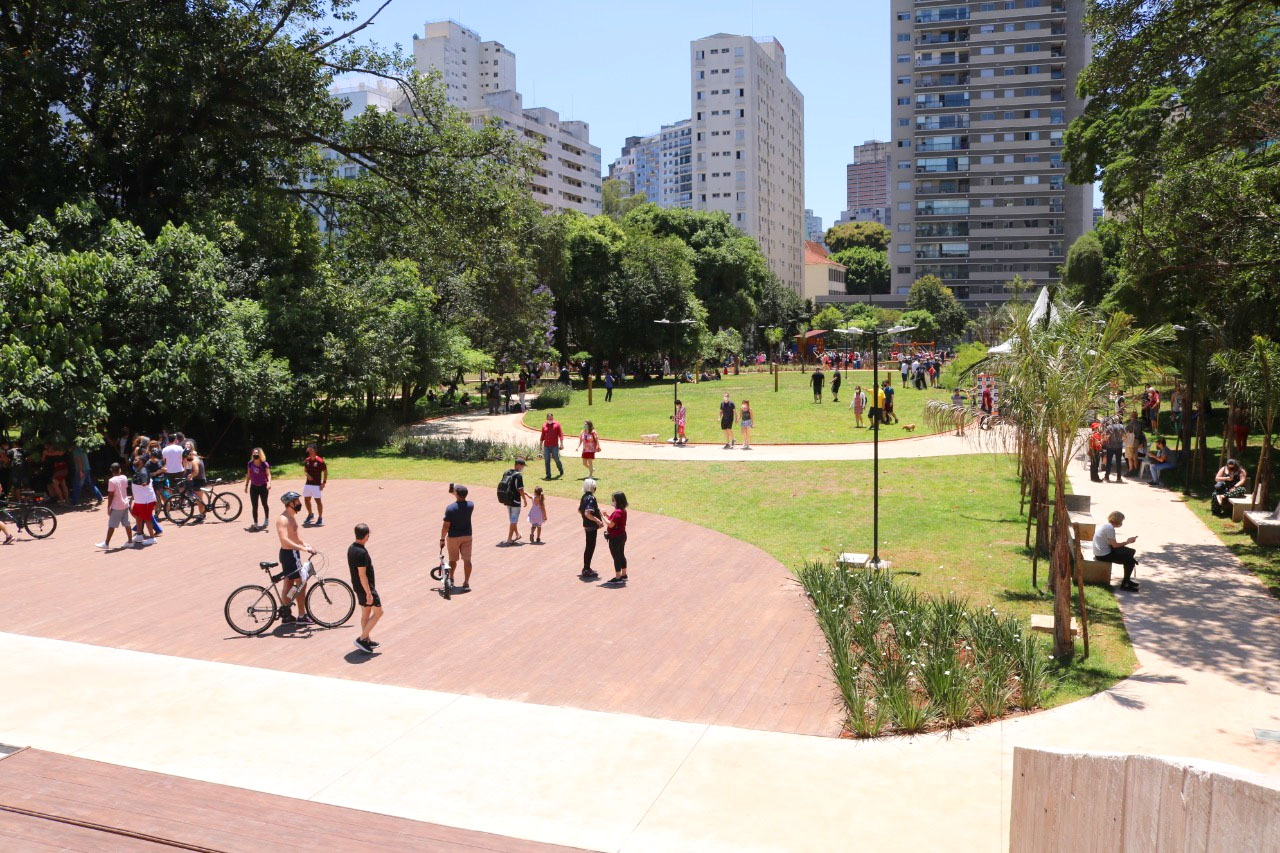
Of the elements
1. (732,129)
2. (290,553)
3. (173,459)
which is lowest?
(290,553)

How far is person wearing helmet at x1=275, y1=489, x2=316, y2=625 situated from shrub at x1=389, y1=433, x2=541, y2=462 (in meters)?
13.8

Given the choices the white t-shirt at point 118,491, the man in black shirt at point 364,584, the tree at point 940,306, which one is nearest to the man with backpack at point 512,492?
the man in black shirt at point 364,584

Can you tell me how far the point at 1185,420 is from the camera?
22.4 meters

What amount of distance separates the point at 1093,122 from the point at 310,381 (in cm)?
2482

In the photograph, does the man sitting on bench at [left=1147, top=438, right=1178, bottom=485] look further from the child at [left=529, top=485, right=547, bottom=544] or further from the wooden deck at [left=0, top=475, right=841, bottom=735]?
the child at [left=529, top=485, right=547, bottom=544]

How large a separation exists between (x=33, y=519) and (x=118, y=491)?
2.90 metres

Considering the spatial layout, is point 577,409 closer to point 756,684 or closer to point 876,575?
point 876,575

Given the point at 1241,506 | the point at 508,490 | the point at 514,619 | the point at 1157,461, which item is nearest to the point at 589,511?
the point at 514,619

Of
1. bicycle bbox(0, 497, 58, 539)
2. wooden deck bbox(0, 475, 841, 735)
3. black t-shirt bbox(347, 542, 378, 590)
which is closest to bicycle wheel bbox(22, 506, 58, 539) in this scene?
bicycle bbox(0, 497, 58, 539)

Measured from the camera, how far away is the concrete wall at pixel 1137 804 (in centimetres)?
367

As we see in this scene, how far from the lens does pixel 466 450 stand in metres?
27.5

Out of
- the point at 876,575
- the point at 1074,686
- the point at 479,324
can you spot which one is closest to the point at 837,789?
the point at 1074,686

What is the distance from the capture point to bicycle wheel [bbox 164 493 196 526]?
1878 centimetres

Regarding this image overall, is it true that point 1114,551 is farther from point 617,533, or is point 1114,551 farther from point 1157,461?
point 1157,461
